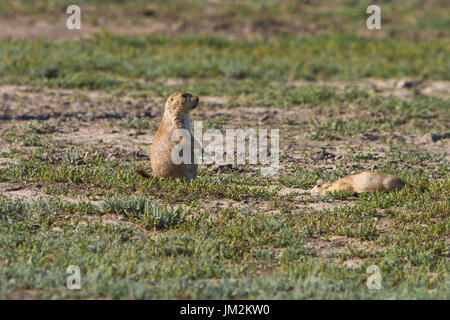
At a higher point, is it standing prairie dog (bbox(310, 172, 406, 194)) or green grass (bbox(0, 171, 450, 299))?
standing prairie dog (bbox(310, 172, 406, 194))

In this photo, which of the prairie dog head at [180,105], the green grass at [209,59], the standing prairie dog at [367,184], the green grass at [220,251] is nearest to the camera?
the green grass at [220,251]

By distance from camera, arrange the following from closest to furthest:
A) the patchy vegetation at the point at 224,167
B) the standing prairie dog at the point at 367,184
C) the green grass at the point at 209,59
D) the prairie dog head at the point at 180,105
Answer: the patchy vegetation at the point at 224,167, the standing prairie dog at the point at 367,184, the prairie dog head at the point at 180,105, the green grass at the point at 209,59

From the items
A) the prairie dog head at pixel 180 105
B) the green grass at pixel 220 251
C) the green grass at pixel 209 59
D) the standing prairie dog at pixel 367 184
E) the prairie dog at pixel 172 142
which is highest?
the green grass at pixel 209 59

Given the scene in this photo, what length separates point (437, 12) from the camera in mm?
25516

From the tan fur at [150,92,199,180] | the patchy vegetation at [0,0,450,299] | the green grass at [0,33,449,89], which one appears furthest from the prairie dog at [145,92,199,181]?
the green grass at [0,33,449,89]

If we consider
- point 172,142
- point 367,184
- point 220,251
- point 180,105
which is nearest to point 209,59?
point 180,105

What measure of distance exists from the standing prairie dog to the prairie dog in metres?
1.59

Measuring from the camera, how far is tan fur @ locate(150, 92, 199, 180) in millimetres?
8891

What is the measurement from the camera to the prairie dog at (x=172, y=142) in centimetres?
889

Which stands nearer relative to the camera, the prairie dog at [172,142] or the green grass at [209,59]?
the prairie dog at [172,142]

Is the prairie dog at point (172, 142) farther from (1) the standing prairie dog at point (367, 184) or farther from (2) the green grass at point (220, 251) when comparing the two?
(1) the standing prairie dog at point (367, 184)

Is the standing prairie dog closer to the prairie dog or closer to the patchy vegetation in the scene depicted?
the patchy vegetation

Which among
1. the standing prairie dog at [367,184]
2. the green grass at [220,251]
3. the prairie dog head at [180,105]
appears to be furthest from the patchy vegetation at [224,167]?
the prairie dog head at [180,105]

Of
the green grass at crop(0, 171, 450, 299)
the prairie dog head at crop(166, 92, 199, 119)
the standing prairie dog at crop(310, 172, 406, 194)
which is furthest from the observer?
the prairie dog head at crop(166, 92, 199, 119)
